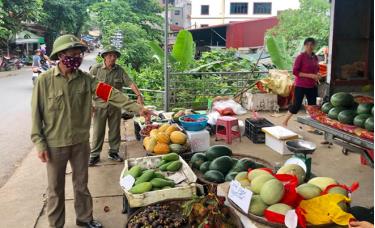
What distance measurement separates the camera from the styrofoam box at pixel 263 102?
9.16 metres

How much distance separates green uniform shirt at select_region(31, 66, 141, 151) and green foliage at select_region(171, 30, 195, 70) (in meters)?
5.70

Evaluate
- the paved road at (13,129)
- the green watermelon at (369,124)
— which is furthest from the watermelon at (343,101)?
the paved road at (13,129)

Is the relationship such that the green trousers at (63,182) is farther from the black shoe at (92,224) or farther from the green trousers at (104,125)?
the green trousers at (104,125)

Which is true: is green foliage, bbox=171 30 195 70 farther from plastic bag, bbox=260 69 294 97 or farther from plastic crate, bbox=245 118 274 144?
plastic crate, bbox=245 118 274 144

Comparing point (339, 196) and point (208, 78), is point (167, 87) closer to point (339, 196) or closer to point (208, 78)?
point (208, 78)

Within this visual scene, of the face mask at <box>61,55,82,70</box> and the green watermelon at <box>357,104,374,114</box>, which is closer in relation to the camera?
the green watermelon at <box>357,104,374,114</box>

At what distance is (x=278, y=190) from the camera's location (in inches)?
119

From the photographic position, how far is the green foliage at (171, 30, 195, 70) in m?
9.16

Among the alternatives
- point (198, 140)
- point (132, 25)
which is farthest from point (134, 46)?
point (198, 140)

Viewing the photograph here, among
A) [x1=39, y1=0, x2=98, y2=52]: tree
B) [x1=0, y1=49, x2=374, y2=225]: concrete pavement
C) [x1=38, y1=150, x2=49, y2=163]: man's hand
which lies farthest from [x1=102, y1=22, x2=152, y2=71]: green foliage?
[x1=39, y1=0, x2=98, y2=52]: tree

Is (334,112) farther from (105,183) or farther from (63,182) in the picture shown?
(105,183)

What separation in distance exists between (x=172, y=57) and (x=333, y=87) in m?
5.10

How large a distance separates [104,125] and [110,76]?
75 cm

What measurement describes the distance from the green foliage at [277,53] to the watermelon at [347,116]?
6.45 m
